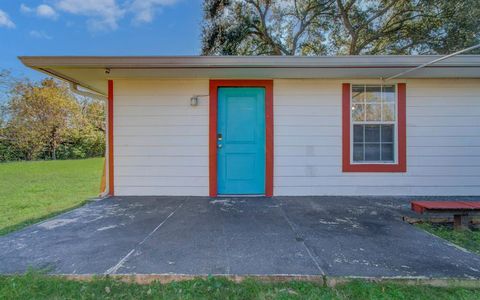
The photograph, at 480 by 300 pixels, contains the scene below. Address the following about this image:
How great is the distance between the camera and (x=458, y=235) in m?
3.11

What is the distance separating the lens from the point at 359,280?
2.09 meters

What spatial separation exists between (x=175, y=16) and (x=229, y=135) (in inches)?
291

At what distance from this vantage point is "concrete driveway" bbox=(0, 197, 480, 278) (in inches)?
89.3

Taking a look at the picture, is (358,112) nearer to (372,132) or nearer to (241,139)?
(372,132)

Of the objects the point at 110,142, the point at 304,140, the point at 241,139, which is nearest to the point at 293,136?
the point at 304,140

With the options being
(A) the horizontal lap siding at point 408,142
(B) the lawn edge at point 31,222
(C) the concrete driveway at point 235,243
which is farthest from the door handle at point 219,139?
Result: (B) the lawn edge at point 31,222

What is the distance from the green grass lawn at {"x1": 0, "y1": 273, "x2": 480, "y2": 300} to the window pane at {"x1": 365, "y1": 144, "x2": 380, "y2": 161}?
336 cm

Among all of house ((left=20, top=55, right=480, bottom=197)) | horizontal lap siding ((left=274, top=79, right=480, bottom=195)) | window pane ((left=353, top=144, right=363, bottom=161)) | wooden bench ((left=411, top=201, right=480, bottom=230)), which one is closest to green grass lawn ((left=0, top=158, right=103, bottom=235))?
house ((left=20, top=55, right=480, bottom=197))

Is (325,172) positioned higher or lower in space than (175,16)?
lower

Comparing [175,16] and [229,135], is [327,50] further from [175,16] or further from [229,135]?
[229,135]

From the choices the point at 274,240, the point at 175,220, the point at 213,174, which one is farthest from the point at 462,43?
the point at 175,220

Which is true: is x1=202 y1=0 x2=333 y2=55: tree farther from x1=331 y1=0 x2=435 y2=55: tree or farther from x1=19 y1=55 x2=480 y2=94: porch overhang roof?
x1=19 y1=55 x2=480 y2=94: porch overhang roof

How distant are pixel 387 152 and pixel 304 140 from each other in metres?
1.66

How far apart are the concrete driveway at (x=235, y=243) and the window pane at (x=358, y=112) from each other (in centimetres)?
178
